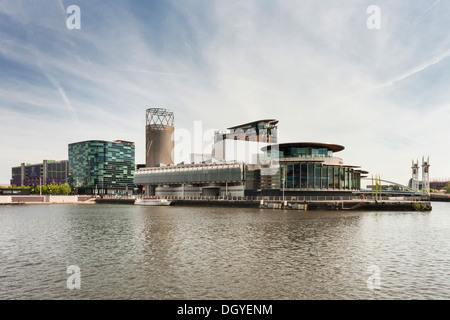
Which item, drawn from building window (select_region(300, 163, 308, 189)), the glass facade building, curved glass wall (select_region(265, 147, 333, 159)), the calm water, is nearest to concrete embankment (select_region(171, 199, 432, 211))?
the glass facade building

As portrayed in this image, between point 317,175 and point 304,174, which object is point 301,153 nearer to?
point 304,174

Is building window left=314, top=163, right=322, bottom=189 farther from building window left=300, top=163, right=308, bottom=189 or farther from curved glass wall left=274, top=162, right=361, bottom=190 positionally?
building window left=300, top=163, right=308, bottom=189

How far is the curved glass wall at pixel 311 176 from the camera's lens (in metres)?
127

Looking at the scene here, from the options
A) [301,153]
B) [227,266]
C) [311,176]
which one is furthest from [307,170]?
[227,266]

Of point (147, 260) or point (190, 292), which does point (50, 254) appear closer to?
point (147, 260)

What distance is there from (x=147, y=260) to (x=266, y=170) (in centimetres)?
10876

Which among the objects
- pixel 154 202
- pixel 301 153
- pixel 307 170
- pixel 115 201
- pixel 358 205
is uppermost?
pixel 301 153

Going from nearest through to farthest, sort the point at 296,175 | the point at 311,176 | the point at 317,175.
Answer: the point at 311,176 → the point at 317,175 → the point at 296,175

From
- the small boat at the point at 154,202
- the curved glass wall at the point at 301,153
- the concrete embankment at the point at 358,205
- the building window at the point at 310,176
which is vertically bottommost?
the small boat at the point at 154,202

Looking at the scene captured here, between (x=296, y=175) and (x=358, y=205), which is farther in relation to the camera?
(x=296, y=175)

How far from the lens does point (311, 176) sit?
416 ft

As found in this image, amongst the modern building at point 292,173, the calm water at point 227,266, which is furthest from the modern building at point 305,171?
the calm water at point 227,266

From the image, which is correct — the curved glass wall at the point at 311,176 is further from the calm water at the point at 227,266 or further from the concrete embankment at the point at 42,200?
the concrete embankment at the point at 42,200
